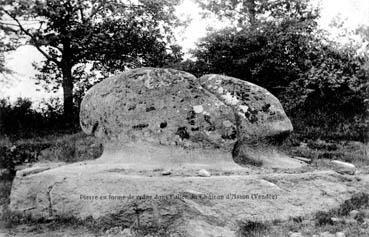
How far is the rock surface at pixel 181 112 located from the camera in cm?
687

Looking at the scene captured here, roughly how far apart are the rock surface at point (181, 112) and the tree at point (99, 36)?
8.19m

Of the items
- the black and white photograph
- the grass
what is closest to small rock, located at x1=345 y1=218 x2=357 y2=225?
the black and white photograph

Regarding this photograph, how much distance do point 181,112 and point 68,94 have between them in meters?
9.55

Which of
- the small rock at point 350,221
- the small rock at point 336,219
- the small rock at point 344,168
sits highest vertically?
the small rock at point 344,168

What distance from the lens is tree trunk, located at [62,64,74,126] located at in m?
15.1

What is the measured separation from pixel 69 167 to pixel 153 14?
35.1 ft

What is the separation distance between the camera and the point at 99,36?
15594mm

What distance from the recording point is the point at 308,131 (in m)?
13.0

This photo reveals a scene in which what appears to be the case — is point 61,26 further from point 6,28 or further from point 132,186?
point 132,186

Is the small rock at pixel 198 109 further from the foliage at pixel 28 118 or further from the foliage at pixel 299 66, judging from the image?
the foliage at pixel 28 118

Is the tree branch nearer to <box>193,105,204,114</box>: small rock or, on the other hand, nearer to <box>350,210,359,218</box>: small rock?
<box>193,105,204,114</box>: small rock

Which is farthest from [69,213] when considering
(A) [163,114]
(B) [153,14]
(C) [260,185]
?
(B) [153,14]

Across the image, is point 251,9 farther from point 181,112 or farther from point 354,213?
point 354,213

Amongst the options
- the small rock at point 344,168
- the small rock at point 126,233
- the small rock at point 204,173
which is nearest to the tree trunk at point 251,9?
the small rock at point 344,168
